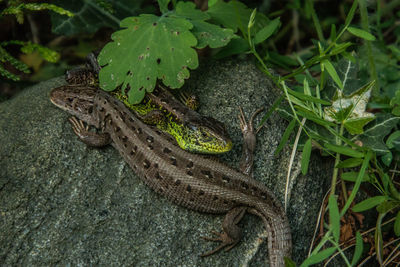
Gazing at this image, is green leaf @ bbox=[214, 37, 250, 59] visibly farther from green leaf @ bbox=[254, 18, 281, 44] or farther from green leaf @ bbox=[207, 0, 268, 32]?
green leaf @ bbox=[254, 18, 281, 44]

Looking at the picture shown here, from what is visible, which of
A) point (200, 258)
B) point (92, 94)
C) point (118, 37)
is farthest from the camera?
point (92, 94)

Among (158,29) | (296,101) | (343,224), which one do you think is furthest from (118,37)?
(343,224)

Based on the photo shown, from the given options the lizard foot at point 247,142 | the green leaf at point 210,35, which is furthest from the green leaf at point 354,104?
the green leaf at point 210,35

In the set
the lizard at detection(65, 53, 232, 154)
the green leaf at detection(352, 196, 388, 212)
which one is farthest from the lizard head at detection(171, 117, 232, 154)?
the green leaf at detection(352, 196, 388, 212)

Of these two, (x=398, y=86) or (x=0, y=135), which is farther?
(x=398, y=86)

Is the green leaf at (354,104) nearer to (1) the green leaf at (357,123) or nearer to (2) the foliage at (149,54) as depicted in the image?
(1) the green leaf at (357,123)

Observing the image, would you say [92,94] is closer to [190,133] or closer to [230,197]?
[190,133]
